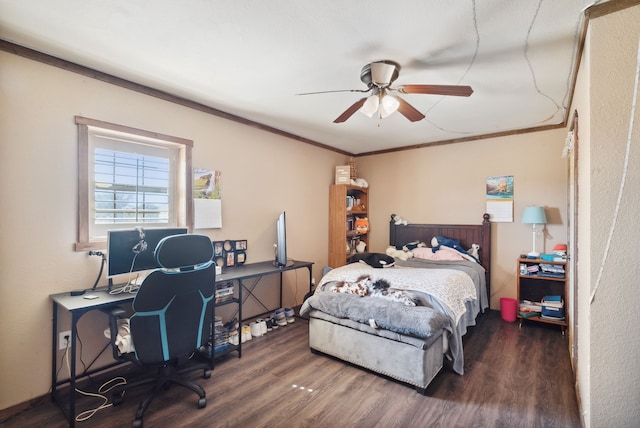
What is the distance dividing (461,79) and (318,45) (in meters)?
1.30

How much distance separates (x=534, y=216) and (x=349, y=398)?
10.1ft

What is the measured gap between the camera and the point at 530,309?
11.8ft

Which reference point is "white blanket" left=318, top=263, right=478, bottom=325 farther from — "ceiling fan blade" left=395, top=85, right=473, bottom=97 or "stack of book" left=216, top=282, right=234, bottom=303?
"ceiling fan blade" left=395, top=85, right=473, bottom=97

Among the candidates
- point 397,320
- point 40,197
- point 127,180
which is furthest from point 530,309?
point 40,197

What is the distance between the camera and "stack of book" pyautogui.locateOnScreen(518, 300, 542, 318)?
3559mm

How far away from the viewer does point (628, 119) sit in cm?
151

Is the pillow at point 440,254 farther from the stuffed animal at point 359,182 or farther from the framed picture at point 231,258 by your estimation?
the framed picture at point 231,258

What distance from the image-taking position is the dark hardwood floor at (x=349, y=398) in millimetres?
1976

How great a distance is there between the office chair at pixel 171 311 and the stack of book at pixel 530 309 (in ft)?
11.6

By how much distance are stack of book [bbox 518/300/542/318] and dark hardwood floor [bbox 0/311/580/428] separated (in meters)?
0.62

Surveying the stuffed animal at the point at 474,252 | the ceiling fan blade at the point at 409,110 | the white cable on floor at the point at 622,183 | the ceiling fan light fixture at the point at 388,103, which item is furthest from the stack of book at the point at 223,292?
the stuffed animal at the point at 474,252

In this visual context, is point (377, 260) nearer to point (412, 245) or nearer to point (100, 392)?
point (412, 245)

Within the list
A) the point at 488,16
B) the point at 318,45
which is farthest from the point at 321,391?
the point at 488,16

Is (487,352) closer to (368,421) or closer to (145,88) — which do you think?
(368,421)
